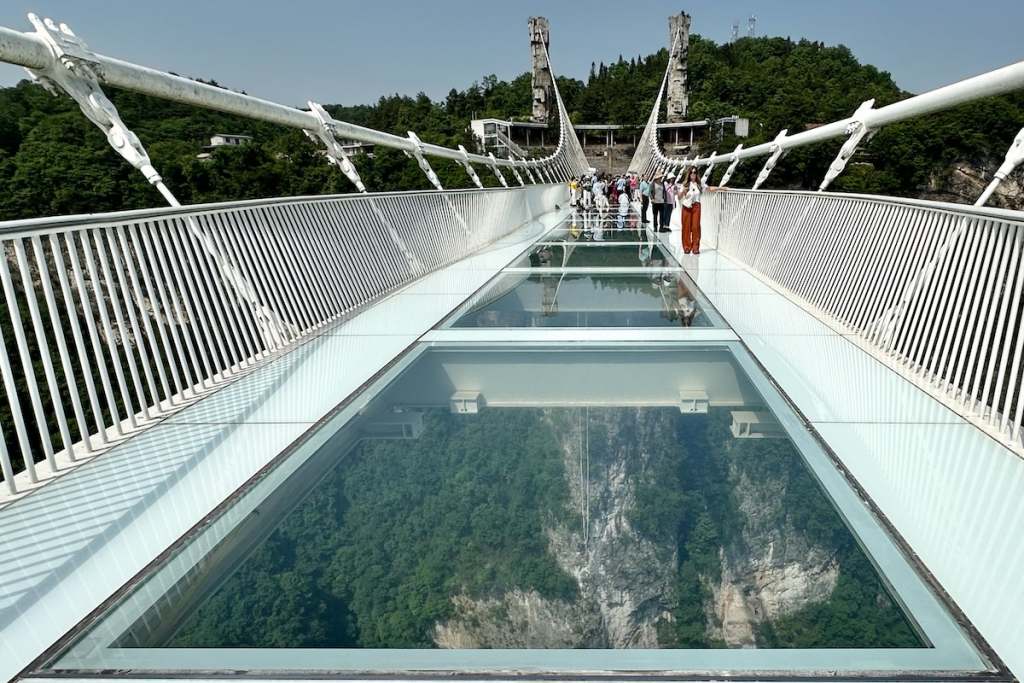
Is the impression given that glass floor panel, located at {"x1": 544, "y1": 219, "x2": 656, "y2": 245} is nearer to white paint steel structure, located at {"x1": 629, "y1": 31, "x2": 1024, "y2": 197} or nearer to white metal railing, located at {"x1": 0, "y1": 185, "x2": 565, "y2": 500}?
white paint steel structure, located at {"x1": 629, "y1": 31, "x2": 1024, "y2": 197}

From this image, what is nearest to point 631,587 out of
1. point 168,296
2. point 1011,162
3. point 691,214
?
point 168,296

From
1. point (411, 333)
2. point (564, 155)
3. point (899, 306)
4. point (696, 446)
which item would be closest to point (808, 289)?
point (899, 306)

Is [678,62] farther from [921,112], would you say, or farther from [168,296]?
[168,296]

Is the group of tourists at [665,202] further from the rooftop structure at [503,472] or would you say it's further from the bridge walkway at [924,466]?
the bridge walkway at [924,466]

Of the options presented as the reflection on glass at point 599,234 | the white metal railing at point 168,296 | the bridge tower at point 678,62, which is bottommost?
the reflection on glass at point 599,234

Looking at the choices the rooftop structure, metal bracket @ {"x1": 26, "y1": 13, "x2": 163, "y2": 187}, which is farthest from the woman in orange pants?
metal bracket @ {"x1": 26, "y1": 13, "x2": 163, "y2": 187}

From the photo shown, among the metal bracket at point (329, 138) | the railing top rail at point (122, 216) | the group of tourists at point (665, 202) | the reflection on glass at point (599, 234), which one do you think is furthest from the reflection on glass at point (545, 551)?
the reflection on glass at point (599, 234)
